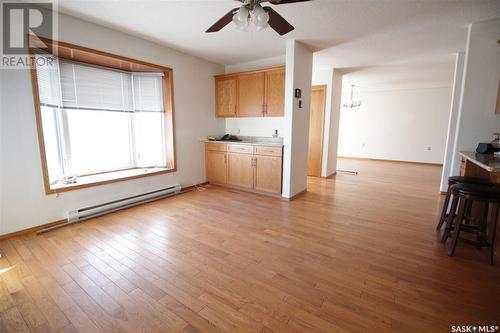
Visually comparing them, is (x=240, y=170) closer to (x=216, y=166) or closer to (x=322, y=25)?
(x=216, y=166)

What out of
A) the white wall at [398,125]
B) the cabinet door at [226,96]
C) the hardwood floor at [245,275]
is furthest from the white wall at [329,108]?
the white wall at [398,125]

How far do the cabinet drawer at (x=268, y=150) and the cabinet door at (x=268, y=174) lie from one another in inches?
2.5

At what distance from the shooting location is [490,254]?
212 centimetres

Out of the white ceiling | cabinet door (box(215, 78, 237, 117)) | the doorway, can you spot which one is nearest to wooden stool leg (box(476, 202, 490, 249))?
the white ceiling

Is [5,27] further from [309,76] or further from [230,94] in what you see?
[309,76]

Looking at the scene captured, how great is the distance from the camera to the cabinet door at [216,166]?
4574mm

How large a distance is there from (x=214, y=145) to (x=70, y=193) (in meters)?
2.44

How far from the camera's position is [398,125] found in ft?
25.5

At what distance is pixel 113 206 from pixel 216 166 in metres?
1.97

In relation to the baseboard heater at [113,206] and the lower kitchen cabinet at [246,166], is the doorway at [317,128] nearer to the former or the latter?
the lower kitchen cabinet at [246,166]

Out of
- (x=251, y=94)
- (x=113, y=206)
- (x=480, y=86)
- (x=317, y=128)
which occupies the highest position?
(x=251, y=94)

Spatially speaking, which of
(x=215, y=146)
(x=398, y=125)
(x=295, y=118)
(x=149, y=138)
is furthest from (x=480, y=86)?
(x=398, y=125)

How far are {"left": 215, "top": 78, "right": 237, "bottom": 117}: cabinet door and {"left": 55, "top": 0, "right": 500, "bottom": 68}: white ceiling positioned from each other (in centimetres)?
54

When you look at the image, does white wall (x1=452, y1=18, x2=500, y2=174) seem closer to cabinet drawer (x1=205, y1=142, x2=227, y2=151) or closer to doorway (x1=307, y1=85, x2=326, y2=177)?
doorway (x1=307, y1=85, x2=326, y2=177)
